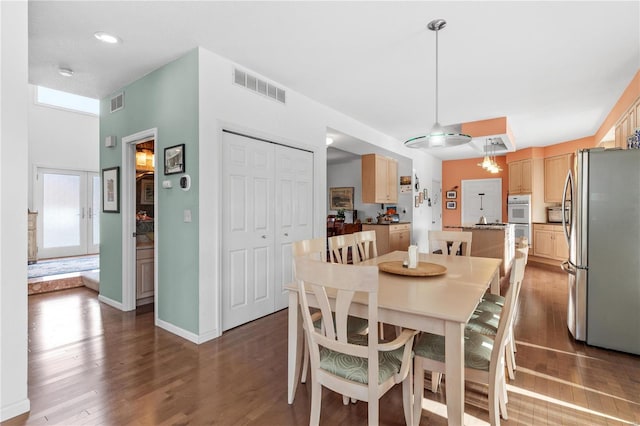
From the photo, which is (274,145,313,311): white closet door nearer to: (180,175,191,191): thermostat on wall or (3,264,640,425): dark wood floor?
(3,264,640,425): dark wood floor

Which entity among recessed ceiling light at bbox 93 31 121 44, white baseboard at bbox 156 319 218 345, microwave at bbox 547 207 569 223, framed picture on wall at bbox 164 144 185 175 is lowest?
white baseboard at bbox 156 319 218 345

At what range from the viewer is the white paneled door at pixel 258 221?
3234 millimetres

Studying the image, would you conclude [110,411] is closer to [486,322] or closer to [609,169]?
[486,322]

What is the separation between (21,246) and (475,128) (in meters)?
5.82

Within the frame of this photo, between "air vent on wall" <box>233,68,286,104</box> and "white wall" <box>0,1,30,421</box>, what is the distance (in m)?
1.66

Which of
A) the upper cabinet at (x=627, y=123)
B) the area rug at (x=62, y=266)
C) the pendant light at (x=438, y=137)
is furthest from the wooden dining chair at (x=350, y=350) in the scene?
the area rug at (x=62, y=266)

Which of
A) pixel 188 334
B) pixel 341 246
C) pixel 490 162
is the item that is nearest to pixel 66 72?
pixel 188 334

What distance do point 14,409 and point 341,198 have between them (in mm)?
7242

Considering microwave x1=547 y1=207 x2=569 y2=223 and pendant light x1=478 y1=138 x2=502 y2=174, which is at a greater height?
pendant light x1=478 y1=138 x2=502 y2=174

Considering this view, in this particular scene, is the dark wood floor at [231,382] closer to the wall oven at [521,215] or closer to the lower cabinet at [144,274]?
Result: the lower cabinet at [144,274]

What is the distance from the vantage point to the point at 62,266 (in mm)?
5855

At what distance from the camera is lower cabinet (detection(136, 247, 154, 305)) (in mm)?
4012

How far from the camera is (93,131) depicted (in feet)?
24.2

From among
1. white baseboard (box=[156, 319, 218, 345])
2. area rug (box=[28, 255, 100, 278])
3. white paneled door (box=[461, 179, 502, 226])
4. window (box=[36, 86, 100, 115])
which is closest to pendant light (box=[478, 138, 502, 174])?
white paneled door (box=[461, 179, 502, 226])
